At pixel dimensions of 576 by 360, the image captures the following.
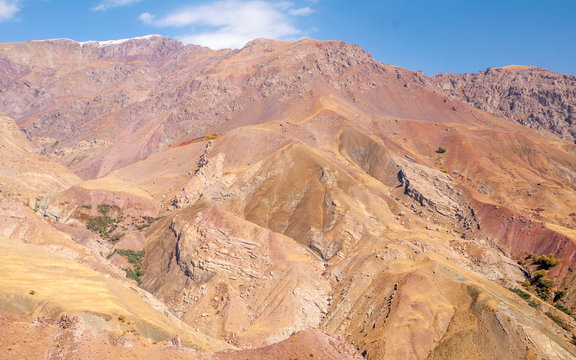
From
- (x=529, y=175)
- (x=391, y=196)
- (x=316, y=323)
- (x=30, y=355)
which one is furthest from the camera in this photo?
(x=529, y=175)

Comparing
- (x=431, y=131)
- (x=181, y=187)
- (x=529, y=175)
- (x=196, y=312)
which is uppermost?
(x=431, y=131)

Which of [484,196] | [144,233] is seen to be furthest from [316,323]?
[484,196]

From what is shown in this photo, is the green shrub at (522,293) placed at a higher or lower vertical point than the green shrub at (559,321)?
higher

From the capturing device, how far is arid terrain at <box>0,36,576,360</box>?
1789 inches

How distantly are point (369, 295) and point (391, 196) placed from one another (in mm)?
46118

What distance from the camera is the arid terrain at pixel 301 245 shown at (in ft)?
149

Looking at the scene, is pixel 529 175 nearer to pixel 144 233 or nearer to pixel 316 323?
pixel 316 323

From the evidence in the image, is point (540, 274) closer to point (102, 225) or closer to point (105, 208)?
point (102, 225)

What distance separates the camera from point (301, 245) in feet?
291

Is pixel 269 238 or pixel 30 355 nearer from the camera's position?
pixel 30 355

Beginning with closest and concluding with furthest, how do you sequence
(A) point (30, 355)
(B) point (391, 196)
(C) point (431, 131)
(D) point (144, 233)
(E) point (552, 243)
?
(A) point (30, 355) → (E) point (552, 243) → (D) point (144, 233) → (B) point (391, 196) → (C) point (431, 131)

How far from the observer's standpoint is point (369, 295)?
72188 millimetres

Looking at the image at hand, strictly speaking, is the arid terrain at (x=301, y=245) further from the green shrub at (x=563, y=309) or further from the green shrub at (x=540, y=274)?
the green shrub at (x=563, y=309)

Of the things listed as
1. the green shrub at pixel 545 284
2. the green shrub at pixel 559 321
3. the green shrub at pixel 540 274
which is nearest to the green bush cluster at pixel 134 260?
the green shrub at pixel 559 321
